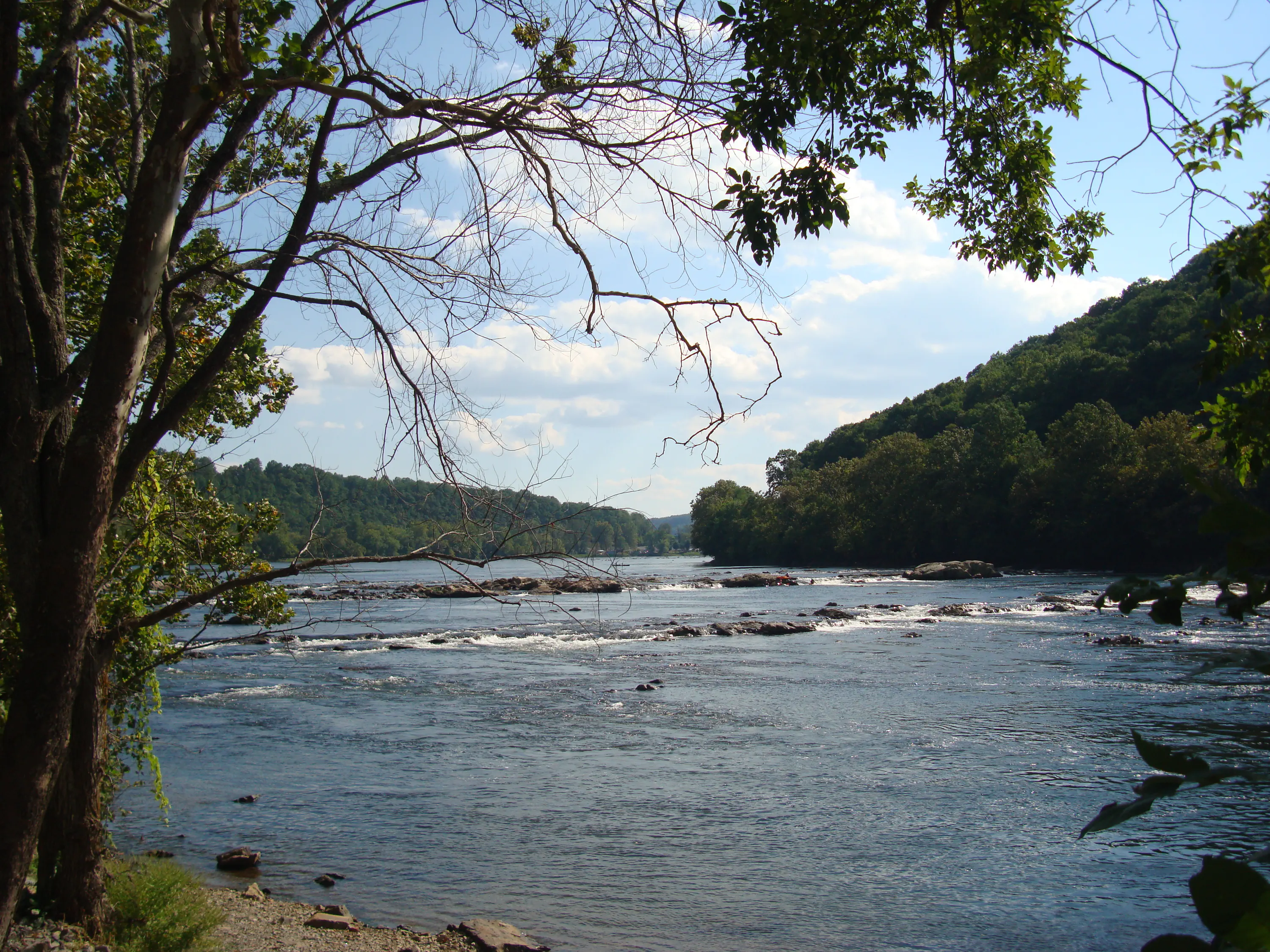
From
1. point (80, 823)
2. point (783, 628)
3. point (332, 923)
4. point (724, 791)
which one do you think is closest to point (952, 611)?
point (783, 628)

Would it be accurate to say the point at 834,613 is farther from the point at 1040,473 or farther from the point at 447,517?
the point at 1040,473

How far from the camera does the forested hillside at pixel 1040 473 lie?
194ft

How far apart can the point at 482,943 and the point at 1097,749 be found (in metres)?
10.5

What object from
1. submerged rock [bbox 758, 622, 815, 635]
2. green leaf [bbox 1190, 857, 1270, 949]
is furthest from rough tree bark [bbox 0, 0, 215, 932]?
submerged rock [bbox 758, 622, 815, 635]

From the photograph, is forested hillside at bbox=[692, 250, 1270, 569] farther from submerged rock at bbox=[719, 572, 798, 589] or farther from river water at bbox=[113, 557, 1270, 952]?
river water at bbox=[113, 557, 1270, 952]

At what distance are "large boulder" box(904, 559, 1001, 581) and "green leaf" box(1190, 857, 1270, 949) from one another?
197ft

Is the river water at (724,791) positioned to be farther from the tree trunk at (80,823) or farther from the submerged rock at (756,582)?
the submerged rock at (756,582)

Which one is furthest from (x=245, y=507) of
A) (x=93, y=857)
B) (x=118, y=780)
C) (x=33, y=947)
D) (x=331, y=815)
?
(x=331, y=815)

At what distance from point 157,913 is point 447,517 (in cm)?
357

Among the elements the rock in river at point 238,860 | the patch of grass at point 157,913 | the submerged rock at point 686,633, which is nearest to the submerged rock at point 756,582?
the submerged rock at point 686,633

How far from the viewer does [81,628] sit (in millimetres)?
4188

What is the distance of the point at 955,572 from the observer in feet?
195

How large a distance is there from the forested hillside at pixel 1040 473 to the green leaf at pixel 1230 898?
4460 centimetres

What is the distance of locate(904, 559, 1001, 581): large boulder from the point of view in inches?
2328
